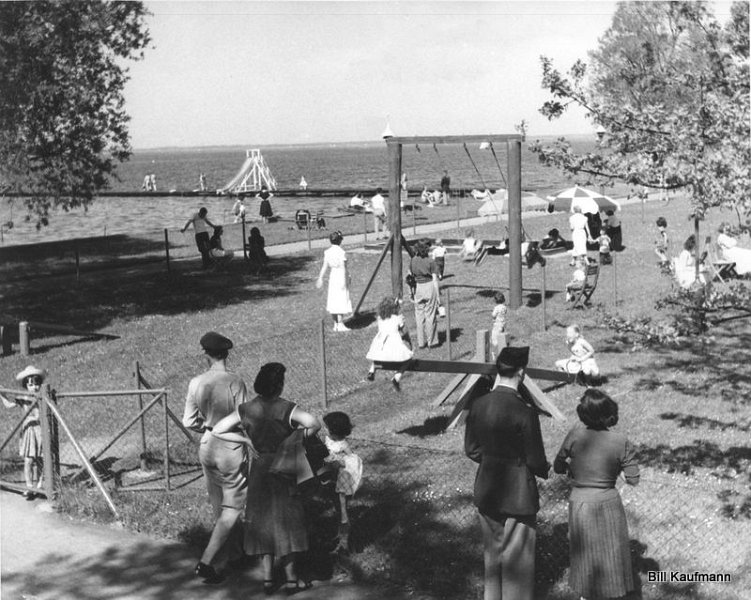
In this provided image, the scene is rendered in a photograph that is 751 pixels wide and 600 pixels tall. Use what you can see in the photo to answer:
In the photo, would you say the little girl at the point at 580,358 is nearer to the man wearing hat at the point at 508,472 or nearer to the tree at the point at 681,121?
the tree at the point at 681,121

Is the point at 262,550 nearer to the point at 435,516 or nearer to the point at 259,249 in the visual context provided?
the point at 435,516

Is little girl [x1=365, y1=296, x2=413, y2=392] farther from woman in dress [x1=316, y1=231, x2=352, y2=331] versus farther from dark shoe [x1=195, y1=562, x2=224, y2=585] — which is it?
dark shoe [x1=195, y1=562, x2=224, y2=585]

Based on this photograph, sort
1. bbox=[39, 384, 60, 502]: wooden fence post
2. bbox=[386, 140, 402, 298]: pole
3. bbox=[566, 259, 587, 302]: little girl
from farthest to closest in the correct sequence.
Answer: bbox=[386, 140, 402, 298]: pole < bbox=[566, 259, 587, 302]: little girl < bbox=[39, 384, 60, 502]: wooden fence post

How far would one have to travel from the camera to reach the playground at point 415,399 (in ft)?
25.6

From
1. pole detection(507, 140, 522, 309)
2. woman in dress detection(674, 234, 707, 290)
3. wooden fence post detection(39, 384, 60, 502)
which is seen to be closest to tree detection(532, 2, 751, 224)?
woman in dress detection(674, 234, 707, 290)

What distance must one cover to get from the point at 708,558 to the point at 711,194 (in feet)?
8.92

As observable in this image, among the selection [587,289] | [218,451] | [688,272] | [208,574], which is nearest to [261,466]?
[218,451]

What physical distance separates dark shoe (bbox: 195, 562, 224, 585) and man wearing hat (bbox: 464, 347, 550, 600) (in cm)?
209

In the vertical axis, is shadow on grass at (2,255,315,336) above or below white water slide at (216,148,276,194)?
below

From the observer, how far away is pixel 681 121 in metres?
8.12

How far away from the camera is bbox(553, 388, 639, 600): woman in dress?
619 cm

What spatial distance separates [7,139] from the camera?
20453mm

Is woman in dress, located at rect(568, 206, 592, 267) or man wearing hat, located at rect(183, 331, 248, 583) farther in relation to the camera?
woman in dress, located at rect(568, 206, 592, 267)

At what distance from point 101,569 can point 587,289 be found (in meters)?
12.0
